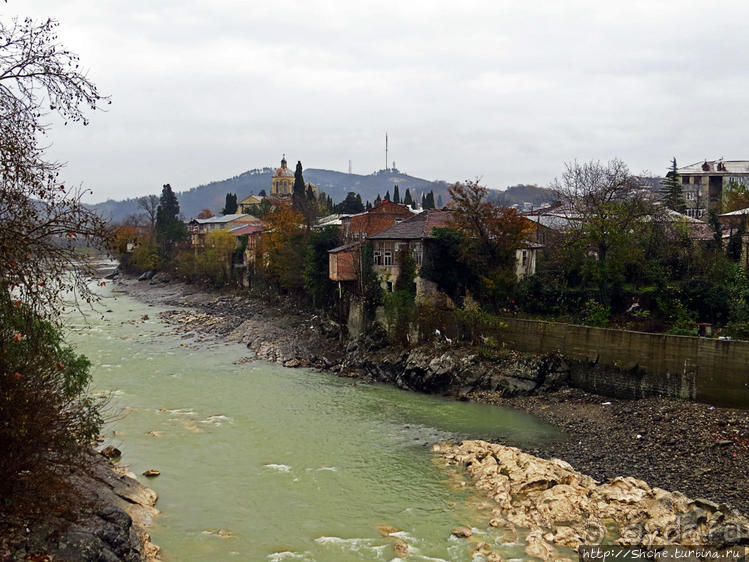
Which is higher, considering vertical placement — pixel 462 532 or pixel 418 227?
pixel 418 227

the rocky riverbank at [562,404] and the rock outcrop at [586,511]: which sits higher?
the rocky riverbank at [562,404]

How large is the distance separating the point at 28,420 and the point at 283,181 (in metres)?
108

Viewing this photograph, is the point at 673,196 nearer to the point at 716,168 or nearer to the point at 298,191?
the point at 716,168

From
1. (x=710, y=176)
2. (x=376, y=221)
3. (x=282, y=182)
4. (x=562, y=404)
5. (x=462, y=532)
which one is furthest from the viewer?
(x=282, y=182)

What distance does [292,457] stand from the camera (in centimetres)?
1956

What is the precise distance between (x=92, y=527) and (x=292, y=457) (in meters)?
8.04

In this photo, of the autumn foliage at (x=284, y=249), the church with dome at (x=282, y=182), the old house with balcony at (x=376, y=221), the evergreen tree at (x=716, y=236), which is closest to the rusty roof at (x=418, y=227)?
the old house with balcony at (x=376, y=221)

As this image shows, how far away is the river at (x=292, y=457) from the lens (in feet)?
47.7

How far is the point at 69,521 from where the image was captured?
11477mm

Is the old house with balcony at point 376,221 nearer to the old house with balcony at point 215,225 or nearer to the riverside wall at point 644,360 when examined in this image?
the riverside wall at point 644,360

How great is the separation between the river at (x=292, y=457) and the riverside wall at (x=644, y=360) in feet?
14.7

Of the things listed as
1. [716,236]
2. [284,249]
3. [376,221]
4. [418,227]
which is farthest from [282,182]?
[716,236]

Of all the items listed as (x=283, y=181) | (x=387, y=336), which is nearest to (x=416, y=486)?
(x=387, y=336)

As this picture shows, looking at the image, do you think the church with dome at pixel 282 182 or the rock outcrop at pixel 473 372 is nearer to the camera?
the rock outcrop at pixel 473 372
